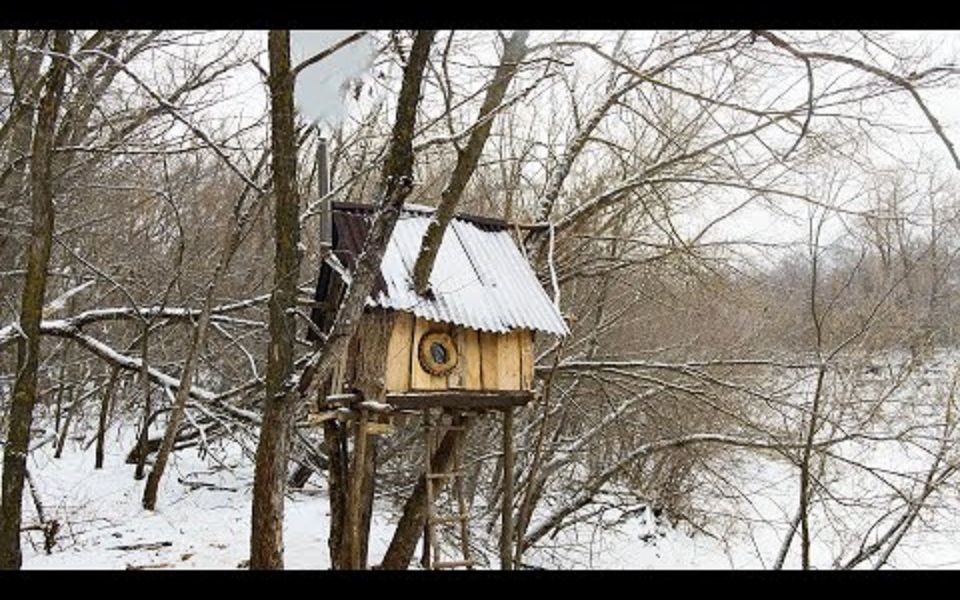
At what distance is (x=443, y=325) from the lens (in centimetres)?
510

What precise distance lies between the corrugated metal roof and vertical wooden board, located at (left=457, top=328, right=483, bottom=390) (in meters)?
0.22

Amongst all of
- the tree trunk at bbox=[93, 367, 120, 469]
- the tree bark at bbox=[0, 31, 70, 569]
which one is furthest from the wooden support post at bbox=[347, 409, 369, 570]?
the tree trunk at bbox=[93, 367, 120, 469]

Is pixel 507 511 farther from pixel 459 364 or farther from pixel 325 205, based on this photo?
pixel 325 205

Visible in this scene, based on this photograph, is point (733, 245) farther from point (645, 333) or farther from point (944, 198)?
point (645, 333)

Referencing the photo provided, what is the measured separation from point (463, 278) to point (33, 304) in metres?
2.54

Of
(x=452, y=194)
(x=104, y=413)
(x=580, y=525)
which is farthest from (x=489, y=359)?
(x=580, y=525)

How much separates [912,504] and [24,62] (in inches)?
283

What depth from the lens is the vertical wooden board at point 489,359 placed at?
5172mm

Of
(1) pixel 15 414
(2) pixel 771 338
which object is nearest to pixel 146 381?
(1) pixel 15 414

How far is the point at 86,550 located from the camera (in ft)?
18.9

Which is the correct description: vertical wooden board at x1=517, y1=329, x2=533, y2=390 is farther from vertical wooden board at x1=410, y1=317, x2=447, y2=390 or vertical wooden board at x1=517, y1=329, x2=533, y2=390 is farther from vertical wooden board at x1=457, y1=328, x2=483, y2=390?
vertical wooden board at x1=410, y1=317, x2=447, y2=390

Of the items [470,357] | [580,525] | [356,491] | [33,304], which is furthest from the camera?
[580,525]

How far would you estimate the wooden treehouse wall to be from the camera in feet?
16.1

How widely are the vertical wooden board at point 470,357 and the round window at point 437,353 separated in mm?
63
